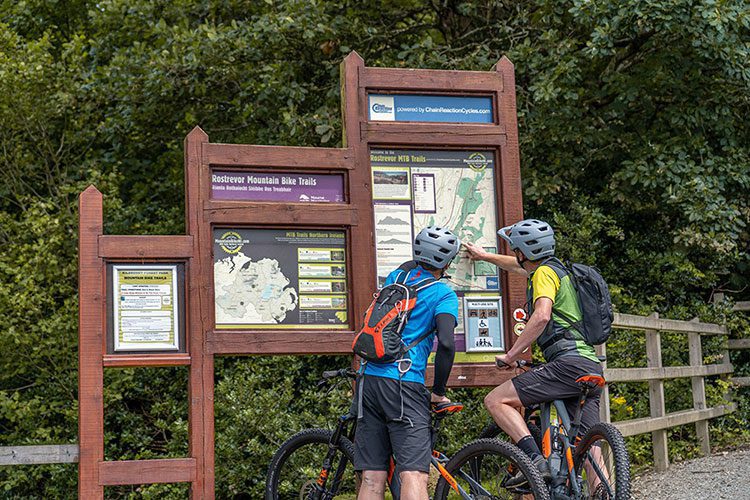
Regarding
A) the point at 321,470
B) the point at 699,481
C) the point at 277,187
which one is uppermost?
the point at 277,187

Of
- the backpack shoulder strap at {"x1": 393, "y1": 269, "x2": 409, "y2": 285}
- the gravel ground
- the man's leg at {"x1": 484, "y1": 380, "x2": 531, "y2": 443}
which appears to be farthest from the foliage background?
the backpack shoulder strap at {"x1": 393, "y1": 269, "x2": 409, "y2": 285}

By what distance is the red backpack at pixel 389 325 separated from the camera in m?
6.07

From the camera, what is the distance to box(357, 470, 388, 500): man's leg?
20.1 feet

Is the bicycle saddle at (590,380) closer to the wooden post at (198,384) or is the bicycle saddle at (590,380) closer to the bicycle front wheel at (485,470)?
the bicycle front wheel at (485,470)

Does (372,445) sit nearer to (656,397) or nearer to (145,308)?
(145,308)

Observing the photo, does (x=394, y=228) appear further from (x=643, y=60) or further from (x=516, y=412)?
(x=643, y=60)

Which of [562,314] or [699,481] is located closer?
[562,314]

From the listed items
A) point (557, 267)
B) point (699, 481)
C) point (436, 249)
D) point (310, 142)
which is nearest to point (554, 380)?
point (557, 267)

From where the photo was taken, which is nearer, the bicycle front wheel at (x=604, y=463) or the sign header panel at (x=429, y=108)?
the bicycle front wheel at (x=604, y=463)

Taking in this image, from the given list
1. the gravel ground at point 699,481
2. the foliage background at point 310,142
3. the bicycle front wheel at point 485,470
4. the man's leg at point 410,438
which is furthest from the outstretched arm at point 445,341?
the foliage background at point 310,142

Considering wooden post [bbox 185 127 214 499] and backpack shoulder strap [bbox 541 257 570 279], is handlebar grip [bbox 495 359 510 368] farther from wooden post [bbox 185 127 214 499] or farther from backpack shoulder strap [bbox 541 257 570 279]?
wooden post [bbox 185 127 214 499]

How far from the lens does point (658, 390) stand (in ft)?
33.5

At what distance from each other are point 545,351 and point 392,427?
4.47 feet

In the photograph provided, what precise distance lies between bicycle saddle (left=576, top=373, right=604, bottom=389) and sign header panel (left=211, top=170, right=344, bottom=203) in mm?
2123
